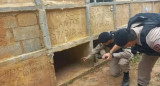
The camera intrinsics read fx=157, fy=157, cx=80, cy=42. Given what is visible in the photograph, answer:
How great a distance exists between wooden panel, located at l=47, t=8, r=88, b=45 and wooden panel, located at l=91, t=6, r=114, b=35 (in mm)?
333

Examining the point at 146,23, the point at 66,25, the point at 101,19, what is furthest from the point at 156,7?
the point at 146,23

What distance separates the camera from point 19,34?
8.71ft

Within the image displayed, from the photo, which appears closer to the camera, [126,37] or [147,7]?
[126,37]

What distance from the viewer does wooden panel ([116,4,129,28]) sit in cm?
505

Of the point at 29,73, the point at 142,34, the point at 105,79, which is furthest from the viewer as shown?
the point at 105,79

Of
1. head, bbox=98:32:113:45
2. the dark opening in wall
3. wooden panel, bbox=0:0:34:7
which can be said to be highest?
wooden panel, bbox=0:0:34:7

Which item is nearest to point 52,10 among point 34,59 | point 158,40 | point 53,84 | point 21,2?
point 21,2

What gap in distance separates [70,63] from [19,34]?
2.15 metres

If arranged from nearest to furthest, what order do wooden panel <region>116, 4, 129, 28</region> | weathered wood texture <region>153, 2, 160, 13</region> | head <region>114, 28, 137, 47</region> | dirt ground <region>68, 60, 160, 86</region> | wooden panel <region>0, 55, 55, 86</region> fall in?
head <region>114, 28, 137, 47</region>, wooden panel <region>0, 55, 55, 86</region>, dirt ground <region>68, 60, 160, 86</region>, wooden panel <region>116, 4, 129, 28</region>, weathered wood texture <region>153, 2, 160, 13</region>

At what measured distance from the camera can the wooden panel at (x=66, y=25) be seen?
3111 mm

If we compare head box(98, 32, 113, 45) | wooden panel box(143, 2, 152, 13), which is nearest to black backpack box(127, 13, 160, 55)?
head box(98, 32, 113, 45)

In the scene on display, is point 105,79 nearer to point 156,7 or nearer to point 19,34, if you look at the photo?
point 19,34

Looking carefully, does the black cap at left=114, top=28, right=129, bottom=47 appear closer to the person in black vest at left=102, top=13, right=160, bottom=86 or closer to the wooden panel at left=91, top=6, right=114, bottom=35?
the person in black vest at left=102, top=13, right=160, bottom=86

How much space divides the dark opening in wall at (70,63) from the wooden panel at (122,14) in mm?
1687
